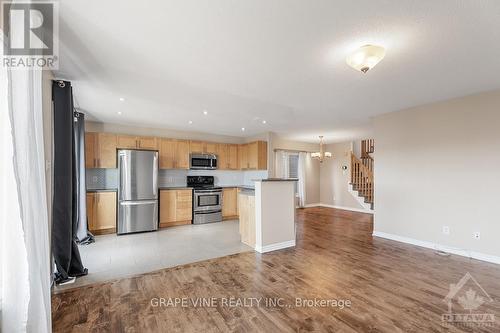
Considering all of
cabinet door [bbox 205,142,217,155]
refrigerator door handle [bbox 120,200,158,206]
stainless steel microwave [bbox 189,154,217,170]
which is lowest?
refrigerator door handle [bbox 120,200,158,206]

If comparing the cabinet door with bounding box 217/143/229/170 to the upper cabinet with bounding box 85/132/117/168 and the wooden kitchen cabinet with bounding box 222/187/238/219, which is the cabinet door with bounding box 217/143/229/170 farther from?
the upper cabinet with bounding box 85/132/117/168

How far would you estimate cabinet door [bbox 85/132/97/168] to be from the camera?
497cm

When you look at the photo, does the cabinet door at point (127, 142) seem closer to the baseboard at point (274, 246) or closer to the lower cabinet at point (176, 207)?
the lower cabinet at point (176, 207)

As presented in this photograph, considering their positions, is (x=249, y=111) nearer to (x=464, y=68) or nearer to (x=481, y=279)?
(x=464, y=68)

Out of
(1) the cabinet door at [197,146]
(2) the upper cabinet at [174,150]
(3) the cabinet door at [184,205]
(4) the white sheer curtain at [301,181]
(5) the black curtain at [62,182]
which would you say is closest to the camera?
(5) the black curtain at [62,182]

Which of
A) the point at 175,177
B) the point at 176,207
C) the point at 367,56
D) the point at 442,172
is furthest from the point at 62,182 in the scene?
the point at 442,172

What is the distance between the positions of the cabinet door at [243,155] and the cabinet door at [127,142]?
3.04 metres

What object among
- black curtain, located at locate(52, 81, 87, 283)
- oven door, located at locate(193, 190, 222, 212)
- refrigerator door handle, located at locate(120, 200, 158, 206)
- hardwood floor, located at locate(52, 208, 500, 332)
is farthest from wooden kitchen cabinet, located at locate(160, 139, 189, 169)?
hardwood floor, located at locate(52, 208, 500, 332)

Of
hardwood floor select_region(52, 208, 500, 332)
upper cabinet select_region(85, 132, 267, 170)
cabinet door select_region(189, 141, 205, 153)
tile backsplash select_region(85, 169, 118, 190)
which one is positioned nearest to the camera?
hardwood floor select_region(52, 208, 500, 332)

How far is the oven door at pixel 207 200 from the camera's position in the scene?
5.95m

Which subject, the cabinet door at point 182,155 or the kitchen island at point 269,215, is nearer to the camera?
the kitchen island at point 269,215

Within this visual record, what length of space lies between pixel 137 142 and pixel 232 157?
2.74 m

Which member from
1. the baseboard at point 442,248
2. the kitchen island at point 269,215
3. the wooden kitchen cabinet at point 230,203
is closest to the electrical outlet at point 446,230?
the baseboard at point 442,248

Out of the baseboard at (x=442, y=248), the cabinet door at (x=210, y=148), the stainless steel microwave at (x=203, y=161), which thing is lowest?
the baseboard at (x=442, y=248)
